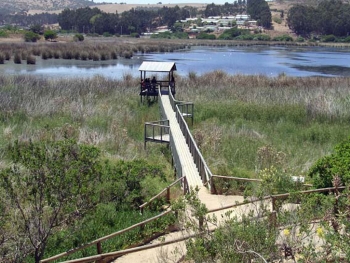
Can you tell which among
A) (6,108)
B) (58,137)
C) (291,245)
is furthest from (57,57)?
(291,245)

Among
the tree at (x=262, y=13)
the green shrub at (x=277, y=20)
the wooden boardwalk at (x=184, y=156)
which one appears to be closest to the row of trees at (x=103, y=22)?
the tree at (x=262, y=13)

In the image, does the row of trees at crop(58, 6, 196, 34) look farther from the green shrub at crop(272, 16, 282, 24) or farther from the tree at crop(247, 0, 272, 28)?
the green shrub at crop(272, 16, 282, 24)

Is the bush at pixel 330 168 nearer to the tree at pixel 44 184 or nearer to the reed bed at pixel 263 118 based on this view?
the reed bed at pixel 263 118

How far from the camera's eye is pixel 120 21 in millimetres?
146375

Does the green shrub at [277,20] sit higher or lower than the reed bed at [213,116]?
higher

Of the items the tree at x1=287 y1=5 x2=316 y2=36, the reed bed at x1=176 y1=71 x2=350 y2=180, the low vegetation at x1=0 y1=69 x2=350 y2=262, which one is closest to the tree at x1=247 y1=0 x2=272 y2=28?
the tree at x1=287 y1=5 x2=316 y2=36

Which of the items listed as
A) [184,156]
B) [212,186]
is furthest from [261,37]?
[212,186]

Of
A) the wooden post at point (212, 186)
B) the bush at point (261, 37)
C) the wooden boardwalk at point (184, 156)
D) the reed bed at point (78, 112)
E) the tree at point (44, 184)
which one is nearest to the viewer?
the tree at point (44, 184)

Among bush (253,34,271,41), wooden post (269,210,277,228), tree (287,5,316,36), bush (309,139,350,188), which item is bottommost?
bush (253,34,271,41)

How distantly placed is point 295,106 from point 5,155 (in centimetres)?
1504

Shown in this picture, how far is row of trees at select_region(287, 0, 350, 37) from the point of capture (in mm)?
142625

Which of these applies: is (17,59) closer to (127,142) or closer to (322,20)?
(127,142)

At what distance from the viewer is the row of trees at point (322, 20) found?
5615 inches

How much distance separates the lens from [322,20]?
475ft
